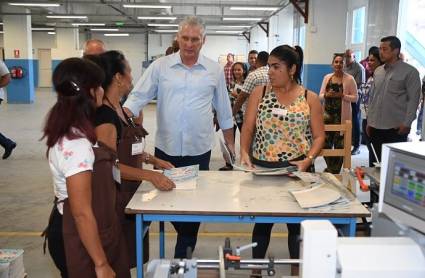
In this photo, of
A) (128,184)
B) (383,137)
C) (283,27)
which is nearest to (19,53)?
(283,27)

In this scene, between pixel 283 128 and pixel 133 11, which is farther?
pixel 133 11

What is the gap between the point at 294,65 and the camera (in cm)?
240

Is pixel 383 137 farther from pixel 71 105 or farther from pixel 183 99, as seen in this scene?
pixel 71 105

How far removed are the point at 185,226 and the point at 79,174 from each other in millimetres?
1197

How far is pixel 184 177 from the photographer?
2.21 meters

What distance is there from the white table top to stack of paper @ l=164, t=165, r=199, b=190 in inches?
1.5

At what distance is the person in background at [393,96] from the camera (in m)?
4.02

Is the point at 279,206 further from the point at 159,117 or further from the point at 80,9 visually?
the point at 80,9

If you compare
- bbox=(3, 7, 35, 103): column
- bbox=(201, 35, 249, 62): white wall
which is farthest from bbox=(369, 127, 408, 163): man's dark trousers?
bbox=(201, 35, 249, 62): white wall

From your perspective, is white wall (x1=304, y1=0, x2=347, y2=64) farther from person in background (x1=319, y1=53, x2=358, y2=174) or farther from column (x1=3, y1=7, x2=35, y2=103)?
column (x1=3, y1=7, x2=35, y2=103)

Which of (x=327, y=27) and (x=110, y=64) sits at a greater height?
(x=327, y=27)

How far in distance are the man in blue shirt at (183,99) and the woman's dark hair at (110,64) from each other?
51cm

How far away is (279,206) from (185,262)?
83 centimetres

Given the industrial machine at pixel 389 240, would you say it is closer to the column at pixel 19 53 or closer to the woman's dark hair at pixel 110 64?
the woman's dark hair at pixel 110 64
